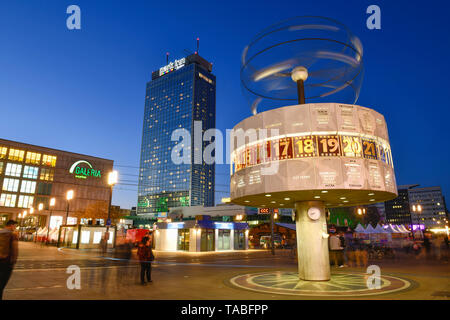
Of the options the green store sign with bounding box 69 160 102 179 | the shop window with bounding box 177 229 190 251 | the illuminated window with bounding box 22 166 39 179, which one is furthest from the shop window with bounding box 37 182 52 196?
the shop window with bounding box 177 229 190 251

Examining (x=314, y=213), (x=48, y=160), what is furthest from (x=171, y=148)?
(x=314, y=213)

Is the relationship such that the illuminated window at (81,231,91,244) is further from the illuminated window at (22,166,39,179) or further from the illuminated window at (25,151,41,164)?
the illuminated window at (25,151,41,164)

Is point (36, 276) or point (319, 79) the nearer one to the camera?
point (36, 276)

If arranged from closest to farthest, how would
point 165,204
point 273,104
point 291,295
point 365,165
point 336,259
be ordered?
1. point 291,295
2. point 365,165
3. point 273,104
4. point 336,259
5. point 165,204

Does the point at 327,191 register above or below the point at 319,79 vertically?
below

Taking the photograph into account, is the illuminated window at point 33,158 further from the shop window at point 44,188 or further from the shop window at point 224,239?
the shop window at point 224,239

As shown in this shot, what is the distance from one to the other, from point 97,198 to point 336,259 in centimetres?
8526

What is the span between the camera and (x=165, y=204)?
6993 inches

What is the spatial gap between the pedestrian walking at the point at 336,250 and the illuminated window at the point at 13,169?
85.3 metres

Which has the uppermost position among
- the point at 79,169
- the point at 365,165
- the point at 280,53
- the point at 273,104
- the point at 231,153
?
the point at 79,169

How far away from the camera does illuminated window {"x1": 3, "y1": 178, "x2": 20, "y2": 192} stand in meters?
74.6

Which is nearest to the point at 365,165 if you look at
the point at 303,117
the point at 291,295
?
the point at 303,117

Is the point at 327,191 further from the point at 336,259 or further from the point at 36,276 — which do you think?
the point at 36,276
